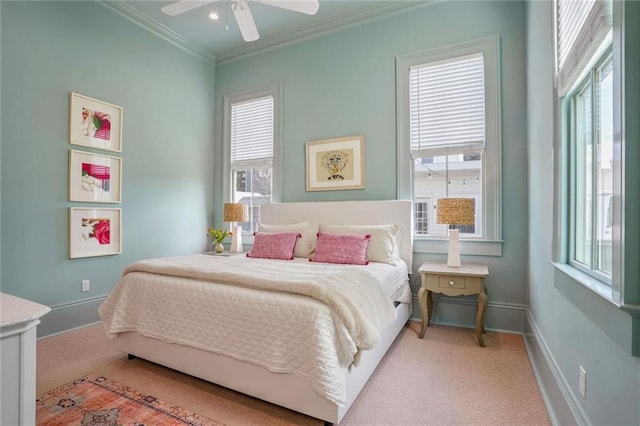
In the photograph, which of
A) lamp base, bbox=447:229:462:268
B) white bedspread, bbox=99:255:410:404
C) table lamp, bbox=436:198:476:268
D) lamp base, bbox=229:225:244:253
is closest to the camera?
white bedspread, bbox=99:255:410:404

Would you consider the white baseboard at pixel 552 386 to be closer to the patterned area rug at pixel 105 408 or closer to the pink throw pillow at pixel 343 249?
the pink throw pillow at pixel 343 249

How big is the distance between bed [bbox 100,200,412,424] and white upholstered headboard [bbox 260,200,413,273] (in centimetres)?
79

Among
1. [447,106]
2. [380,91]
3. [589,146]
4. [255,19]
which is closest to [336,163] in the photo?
[380,91]

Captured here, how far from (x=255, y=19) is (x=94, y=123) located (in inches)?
89.5

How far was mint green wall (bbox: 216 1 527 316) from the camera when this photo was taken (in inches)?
122

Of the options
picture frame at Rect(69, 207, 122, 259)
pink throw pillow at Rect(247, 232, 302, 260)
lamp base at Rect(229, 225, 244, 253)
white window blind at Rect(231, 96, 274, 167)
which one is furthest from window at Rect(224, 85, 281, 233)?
picture frame at Rect(69, 207, 122, 259)

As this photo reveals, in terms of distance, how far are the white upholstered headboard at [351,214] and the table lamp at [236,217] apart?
0.25m

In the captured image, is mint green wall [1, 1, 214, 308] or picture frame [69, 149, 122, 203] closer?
mint green wall [1, 1, 214, 308]

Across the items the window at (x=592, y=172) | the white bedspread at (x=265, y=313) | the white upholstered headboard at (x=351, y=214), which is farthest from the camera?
the white upholstered headboard at (x=351, y=214)

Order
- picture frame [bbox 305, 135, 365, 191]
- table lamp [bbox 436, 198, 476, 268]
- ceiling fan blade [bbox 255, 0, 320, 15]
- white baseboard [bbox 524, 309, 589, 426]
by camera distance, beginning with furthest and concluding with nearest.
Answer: picture frame [bbox 305, 135, 365, 191] < table lamp [bbox 436, 198, 476, 268] < ceiling fan blade [bbox 255, 0, 320, 15] < white baseboard [bbox 524, 309, 589, 426]

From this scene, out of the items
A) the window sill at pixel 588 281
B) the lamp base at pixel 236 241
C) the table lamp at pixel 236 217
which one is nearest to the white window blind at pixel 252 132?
the table lamp at pixel 236 217

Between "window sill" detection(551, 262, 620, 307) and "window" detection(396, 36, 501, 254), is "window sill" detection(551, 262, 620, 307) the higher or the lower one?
the lower one

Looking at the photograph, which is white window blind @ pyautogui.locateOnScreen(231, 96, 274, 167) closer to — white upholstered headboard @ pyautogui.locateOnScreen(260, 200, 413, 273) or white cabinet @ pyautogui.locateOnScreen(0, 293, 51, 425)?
white upholstered headboard @ pyautogui.locateOnScreen(260, 200, 413, 273)

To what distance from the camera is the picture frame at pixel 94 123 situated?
3.19 metres
